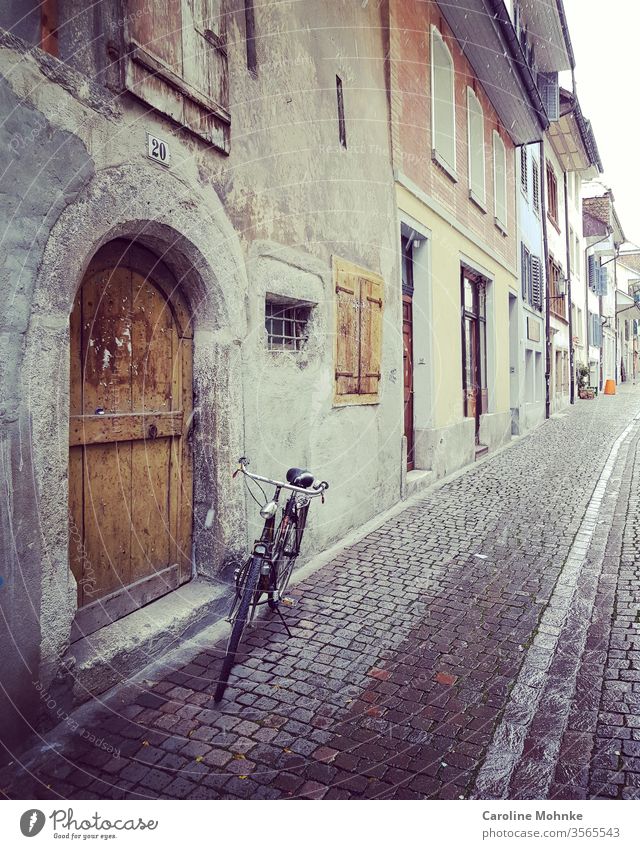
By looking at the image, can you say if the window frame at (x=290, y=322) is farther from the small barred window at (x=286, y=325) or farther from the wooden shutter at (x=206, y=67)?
the wooden shutter at (x=206, y=67)

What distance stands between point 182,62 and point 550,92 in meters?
15.5

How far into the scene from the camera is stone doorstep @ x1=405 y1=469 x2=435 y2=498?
8250mm

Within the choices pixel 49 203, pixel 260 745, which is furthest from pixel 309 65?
pixel 260 745

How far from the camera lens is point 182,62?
13.0 ft

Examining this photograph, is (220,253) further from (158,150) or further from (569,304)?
(569,304)

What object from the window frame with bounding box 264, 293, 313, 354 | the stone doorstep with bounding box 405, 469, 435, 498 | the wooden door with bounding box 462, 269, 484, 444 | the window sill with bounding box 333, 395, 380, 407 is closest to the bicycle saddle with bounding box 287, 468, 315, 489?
the window frame with bounding box 264, 293, 313, 354

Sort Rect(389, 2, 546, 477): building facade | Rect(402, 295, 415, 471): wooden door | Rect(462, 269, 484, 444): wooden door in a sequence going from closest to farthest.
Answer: Rect(389, 2, 546, 477): building facade < Rect(402, 295, 415, 471): wooden door < Rect(462, 269, 484, 444): wooden door

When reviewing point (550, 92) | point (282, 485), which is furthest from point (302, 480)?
point (550, 92)

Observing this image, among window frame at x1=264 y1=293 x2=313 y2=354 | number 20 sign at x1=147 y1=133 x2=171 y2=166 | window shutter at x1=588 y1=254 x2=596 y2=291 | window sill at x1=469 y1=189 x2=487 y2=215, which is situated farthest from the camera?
window shutter at x1=588 y1=254 x2=596 y2=291

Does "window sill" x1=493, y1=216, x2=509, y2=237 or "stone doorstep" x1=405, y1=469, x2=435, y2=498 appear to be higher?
"window sill" x1=493, y1=216, x2=509, y2=237

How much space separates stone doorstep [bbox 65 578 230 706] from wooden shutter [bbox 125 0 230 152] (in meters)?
2.94

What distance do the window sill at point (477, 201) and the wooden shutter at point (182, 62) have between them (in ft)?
25.1

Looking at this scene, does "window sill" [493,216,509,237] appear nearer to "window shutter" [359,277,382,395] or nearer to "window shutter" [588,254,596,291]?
"window shutter" [359,277,382,395]

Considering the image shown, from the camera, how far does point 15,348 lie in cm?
277
